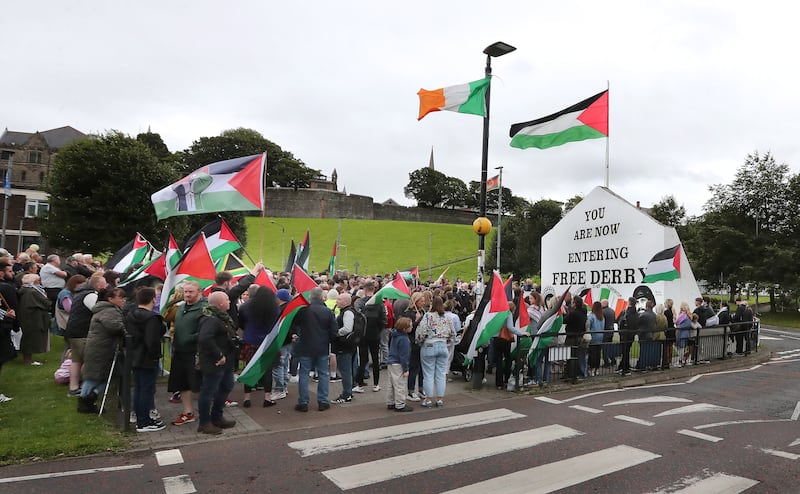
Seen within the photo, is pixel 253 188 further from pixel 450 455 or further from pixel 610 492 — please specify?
pixel 610 492

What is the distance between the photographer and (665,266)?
14234mm

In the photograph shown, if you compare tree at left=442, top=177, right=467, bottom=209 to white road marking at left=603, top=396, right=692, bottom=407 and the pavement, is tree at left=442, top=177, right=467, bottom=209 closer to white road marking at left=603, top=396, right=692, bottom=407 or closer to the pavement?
the pavement

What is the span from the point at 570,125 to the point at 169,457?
12.0 metres

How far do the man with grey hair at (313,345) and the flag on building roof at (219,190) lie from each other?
3.33m

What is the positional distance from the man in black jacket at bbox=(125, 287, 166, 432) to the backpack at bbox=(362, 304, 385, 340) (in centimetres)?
393

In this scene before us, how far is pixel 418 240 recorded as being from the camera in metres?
75.1

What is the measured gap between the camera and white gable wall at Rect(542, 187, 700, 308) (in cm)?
1566

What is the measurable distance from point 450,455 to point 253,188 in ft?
22.7

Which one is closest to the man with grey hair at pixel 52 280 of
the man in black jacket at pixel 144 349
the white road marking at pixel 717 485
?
the man in black jacket at pixel 144 349

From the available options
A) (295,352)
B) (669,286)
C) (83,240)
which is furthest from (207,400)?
(83,240)

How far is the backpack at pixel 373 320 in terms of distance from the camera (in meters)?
9.71

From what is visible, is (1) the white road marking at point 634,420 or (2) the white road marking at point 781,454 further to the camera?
(1) the white road marking at point 634,420

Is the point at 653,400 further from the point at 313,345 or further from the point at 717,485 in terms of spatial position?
the point at 313,345

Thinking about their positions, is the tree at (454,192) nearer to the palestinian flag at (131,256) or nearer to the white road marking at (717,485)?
the palestinian flag at (131,256)
